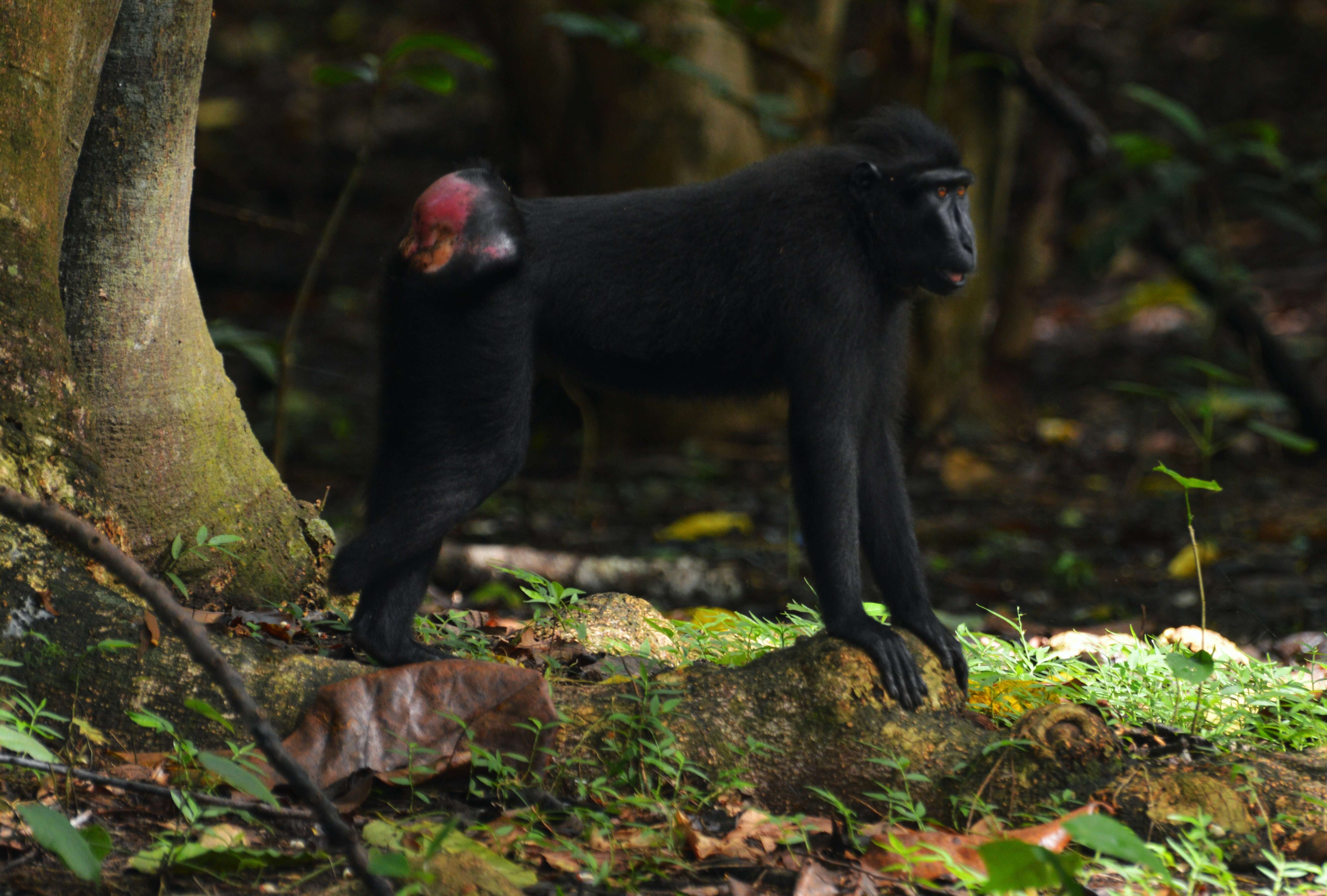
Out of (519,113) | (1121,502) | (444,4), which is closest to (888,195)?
(1121,502)

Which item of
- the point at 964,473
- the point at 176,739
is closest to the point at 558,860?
the point at 176,739

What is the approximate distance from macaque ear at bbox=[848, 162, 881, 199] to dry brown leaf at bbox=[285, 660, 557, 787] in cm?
196

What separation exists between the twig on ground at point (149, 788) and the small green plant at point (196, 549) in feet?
2.72

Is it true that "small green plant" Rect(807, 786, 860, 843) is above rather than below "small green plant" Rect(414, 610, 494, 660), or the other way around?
below

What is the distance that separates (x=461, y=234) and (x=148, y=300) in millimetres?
864

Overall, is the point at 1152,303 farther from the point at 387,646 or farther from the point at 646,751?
the point at 646,751

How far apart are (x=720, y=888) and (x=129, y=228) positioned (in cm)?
231

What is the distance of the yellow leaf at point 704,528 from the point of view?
6.97 m

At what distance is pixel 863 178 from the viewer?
3.95 metres

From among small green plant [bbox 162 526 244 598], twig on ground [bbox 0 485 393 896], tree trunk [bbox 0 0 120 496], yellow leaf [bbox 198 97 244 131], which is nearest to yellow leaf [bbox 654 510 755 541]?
small green plant [bbox 162 526 244 598]

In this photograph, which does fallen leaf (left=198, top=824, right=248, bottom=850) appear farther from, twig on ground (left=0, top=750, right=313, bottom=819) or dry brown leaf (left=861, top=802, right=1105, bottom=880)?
dry brown leaf (left=861, top=802, right=1105, bottom=880)

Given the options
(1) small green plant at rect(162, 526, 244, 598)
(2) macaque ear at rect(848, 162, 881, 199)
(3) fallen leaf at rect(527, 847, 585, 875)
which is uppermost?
(2) macaque ear at rect(848, 162, 881, 199)

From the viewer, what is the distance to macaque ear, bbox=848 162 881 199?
155 inches

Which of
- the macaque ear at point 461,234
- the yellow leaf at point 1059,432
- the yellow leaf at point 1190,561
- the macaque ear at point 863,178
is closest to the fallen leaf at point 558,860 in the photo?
the macaque ear at point 461,234
